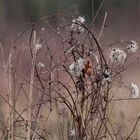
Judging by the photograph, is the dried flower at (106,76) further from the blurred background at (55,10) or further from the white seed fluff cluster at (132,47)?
the blurred background at (55,10)

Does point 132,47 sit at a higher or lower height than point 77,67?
higher

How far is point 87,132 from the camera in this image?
264cm

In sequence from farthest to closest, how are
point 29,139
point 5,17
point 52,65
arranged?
point 5,17, point 29,139, point 52,65

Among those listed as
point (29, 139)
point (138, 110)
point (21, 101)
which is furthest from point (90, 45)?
point (138, 110)

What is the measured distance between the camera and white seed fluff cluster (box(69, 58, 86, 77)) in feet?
8.32

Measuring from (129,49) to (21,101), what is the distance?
149 cm

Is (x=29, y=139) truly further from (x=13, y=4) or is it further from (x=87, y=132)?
(x=13, y=4)

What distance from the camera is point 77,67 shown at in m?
2.54

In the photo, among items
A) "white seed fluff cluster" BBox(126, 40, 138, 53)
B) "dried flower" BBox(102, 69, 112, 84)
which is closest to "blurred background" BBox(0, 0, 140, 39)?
"white seed fluff cluster" BBox(126, 40, 138, 53)

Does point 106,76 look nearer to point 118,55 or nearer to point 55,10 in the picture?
point 118,55

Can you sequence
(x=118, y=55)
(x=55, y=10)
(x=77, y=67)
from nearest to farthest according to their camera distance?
(x=77, y=67)
(x=118, y=55)
(x=55, y=10)

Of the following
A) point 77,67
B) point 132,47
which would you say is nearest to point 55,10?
point 132,47

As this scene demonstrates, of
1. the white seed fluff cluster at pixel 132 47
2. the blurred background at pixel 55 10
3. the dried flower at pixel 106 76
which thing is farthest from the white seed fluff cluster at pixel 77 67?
the blurred background at pixel 55 10

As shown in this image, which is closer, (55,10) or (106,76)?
(106,76)
